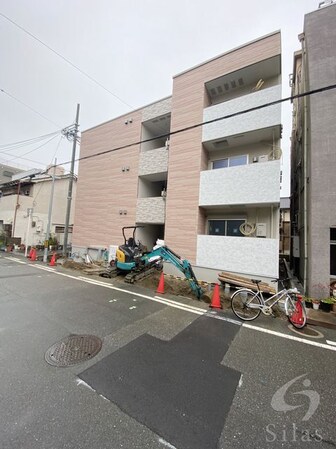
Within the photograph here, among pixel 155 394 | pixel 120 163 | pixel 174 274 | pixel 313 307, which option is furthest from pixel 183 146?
pixel 155 394

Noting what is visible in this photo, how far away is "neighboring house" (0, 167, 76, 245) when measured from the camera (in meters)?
18.7

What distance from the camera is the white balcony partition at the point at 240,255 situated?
24.1 feet

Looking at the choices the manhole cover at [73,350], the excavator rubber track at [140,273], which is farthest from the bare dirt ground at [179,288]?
the manhole cover at [73,350]

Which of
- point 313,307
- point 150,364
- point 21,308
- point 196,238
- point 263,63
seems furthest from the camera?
point 196,238

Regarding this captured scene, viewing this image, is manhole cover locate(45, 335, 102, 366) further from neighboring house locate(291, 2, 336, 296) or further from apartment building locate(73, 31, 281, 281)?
neighboring house locate(291, 2, 336, 296)

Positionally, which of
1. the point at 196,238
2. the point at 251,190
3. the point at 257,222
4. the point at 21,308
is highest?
the point at 251,190

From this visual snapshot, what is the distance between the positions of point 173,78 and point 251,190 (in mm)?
7931

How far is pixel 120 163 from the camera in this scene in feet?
42.9

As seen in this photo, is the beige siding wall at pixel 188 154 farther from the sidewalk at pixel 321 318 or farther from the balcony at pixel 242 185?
the sidewalk at pixel 321 318

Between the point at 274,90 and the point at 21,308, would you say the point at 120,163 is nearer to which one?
the point at 274,90

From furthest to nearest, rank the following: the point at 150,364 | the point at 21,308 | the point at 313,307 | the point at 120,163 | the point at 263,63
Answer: the point at 120,163 → the point at 263,63 → the point at 313,307 → the point at 21,308 → the point at 150,364

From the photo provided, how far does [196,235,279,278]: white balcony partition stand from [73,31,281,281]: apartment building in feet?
0.12

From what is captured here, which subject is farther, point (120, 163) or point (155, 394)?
point (120, 163)

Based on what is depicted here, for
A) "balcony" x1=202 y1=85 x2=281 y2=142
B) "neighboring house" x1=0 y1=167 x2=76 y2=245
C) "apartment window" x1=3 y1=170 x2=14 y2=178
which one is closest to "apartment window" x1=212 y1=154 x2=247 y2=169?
"balcony" x1=202 y1=85 x2=281 y2=142
